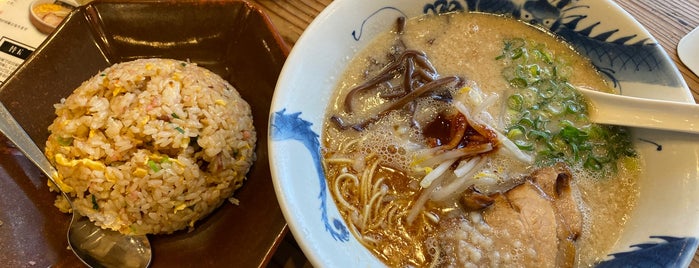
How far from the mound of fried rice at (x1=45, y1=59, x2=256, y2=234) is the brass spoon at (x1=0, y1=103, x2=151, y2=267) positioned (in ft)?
0.11

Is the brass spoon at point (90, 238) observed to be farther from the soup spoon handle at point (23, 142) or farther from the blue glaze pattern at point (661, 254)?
the blue glaze pattern at point (661, 254)

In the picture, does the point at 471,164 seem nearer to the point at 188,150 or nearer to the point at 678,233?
the point at 678,233

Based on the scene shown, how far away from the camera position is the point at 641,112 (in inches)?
53.5

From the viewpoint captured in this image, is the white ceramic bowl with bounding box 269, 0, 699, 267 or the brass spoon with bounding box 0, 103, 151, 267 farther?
the brass spoon with bounding box 0, 103, 151, 267

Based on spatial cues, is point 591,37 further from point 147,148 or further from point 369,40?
point 147,148

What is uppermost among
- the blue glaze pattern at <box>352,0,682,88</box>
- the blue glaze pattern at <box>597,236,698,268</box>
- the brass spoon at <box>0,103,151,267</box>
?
the blue glaze pattern at <box>352,0,682,88</box>

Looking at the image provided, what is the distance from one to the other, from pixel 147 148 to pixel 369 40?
85 centimetres

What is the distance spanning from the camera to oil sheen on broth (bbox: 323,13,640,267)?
129 cm

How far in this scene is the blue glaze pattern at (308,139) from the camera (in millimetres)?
1201

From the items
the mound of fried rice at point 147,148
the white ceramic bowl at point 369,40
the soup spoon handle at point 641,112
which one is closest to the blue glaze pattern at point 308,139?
the white ceramic bowl at point 369,40

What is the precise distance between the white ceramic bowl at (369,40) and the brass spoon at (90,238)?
728 millimetres

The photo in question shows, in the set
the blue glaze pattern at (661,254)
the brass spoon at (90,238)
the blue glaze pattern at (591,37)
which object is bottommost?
the brass spoon at (90,238)

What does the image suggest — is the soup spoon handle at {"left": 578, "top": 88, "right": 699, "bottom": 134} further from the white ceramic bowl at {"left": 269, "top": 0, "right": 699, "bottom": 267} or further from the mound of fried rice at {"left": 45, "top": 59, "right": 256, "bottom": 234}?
the mound of fried rice at {"left": 45, "top": 59, "right": 256, "bottom": 234}

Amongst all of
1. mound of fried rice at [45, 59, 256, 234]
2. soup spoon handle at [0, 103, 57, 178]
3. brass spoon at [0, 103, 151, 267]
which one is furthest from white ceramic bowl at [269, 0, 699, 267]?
soup spoon handle at [0, 103, 57, 178]
